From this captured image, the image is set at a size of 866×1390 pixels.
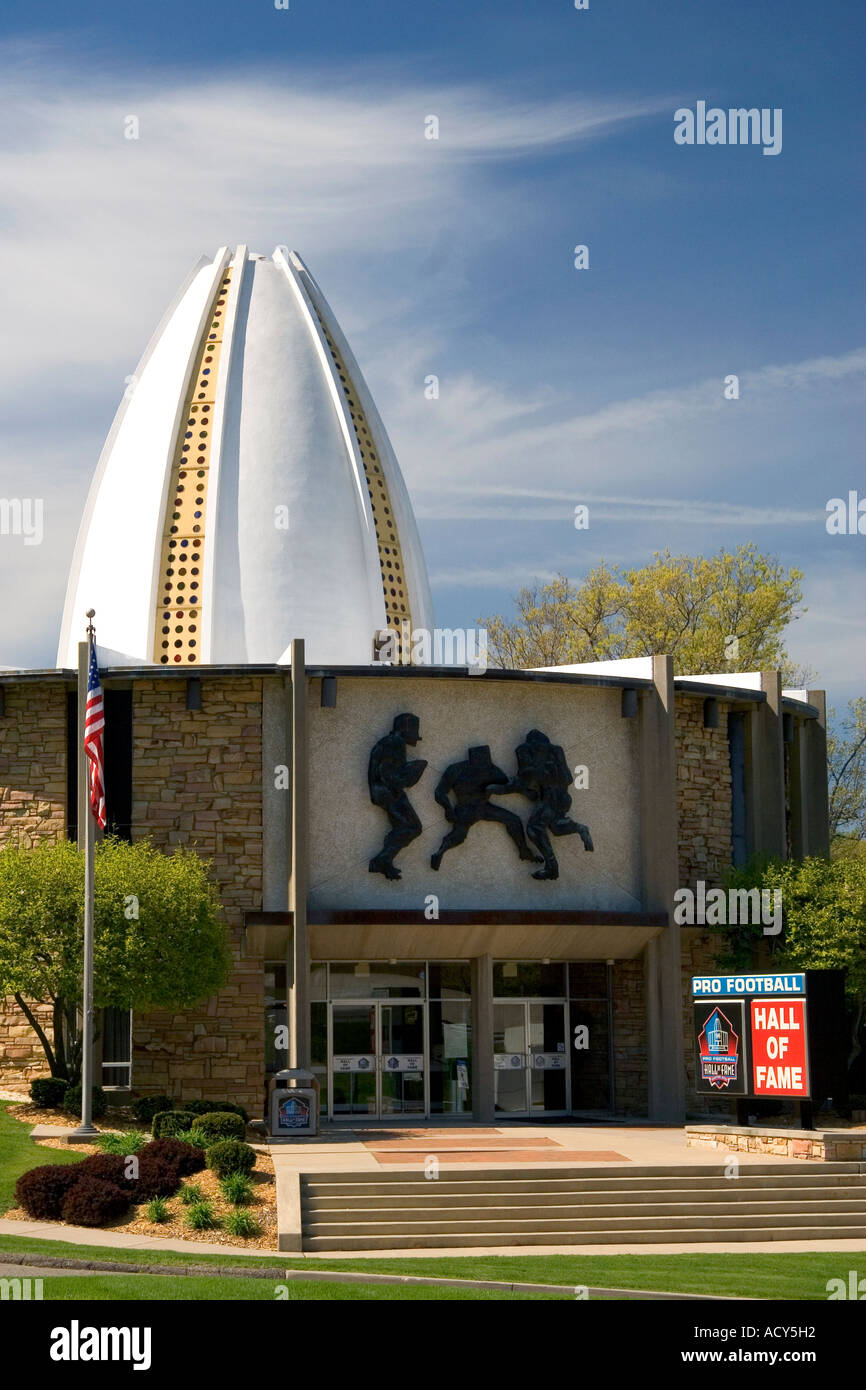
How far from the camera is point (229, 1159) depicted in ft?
76.2

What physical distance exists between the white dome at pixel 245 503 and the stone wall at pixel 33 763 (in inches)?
290

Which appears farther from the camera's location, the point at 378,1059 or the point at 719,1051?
the point at 378,1059

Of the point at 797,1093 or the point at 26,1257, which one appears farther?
the point at 797,1093

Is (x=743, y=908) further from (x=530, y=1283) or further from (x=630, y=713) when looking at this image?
(x=530, y=1283)

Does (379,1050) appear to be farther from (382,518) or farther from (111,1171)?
(382,518)

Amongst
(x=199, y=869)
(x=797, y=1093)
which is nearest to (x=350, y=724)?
(x=199, y=869)

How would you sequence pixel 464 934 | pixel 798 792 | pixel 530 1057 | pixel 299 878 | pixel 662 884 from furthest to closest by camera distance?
pixel 798 792
pixel 530 1057
pixel 662 884
pixel 464 934
pixel 299 878

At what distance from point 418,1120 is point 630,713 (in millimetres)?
9401

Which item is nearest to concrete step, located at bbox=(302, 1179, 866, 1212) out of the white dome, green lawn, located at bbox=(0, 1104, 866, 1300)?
green lawn, located at bbox=(0, 1104, 866, 1300)

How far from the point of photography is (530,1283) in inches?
715

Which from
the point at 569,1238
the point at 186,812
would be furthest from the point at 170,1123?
the point at 186,812

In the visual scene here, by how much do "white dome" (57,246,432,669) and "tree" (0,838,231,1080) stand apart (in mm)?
10951

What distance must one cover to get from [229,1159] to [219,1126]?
2818 mm

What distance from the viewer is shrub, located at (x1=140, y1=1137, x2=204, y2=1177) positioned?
2345 cm
